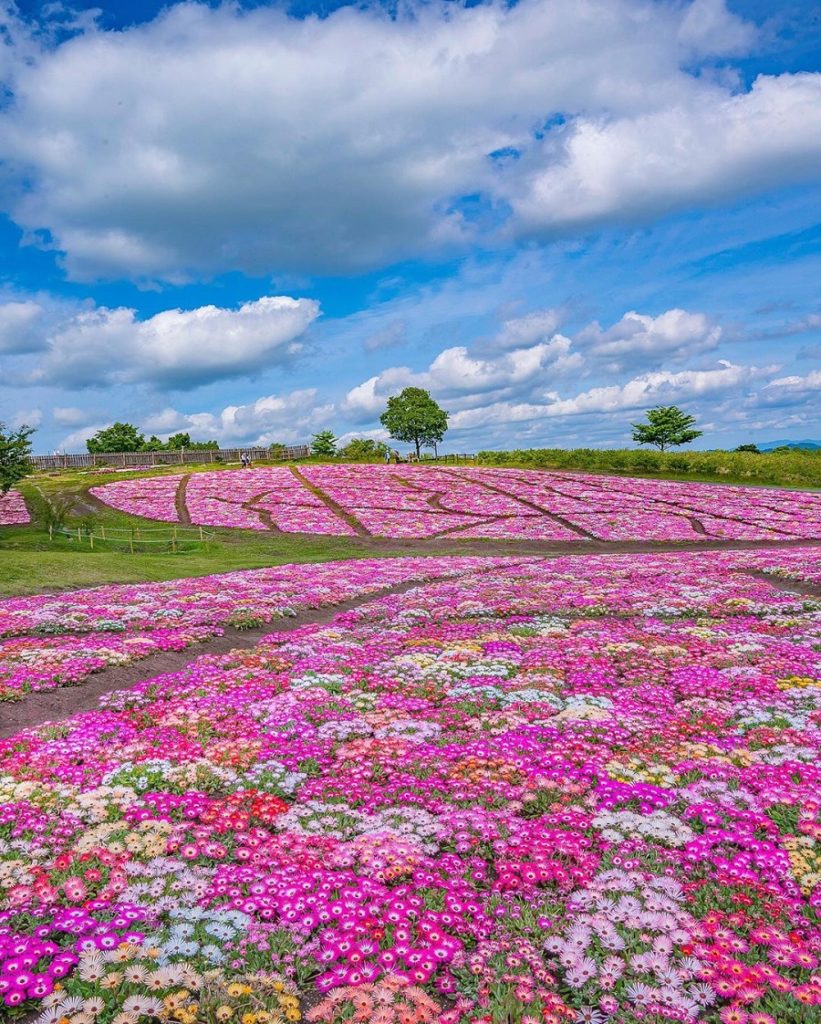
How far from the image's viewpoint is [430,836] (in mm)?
6812

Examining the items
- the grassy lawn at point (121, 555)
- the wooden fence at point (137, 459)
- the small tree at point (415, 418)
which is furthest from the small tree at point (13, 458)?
the small tree at point (415, 418)

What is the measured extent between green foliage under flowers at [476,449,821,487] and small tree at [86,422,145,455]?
81.3 metres

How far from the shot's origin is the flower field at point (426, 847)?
4.67 m

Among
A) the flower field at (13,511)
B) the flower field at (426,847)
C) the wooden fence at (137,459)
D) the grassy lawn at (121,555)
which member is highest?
the wooden fence at (137,459)

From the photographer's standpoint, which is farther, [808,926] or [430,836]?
[430,836]

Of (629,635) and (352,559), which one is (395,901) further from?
(352,559)

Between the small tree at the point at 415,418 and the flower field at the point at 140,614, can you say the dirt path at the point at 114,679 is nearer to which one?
the flower field at the point at 140,614

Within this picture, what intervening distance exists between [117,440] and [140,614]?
134m

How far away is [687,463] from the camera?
8956 centimetres

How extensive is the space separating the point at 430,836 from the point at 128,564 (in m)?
30.2

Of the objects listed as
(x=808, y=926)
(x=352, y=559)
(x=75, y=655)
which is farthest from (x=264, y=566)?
(x=808, y=926)

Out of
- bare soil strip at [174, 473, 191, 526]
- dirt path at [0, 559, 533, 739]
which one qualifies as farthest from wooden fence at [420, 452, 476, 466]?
dirt path at [0, 559, 533, 739]

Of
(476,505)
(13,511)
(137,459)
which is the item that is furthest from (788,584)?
(137,459)

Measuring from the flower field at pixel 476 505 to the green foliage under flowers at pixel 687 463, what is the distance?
12.8 metres
